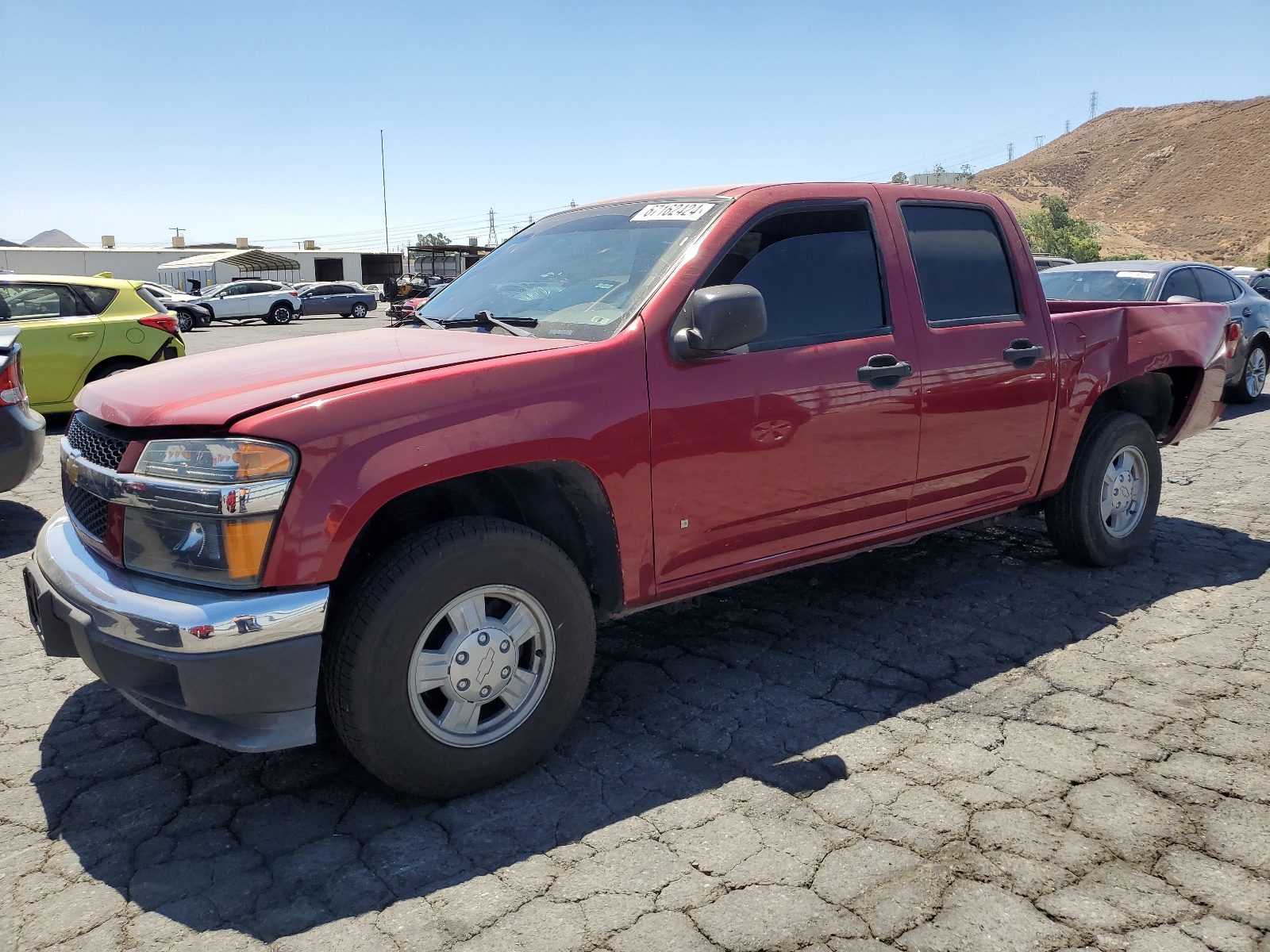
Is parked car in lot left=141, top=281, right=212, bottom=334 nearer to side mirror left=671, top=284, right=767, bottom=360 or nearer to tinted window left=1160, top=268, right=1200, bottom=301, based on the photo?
tinted window left=1160, top=268, right=1200, bottom=301

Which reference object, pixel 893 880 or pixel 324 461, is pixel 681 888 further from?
pixel 324 461

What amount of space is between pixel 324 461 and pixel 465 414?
0.42 metres

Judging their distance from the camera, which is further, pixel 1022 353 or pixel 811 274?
pixel 1022 353

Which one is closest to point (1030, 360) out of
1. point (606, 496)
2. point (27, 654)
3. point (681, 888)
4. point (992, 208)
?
point (992, 208)

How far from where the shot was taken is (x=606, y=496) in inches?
121

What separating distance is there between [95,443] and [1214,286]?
36.0 feet

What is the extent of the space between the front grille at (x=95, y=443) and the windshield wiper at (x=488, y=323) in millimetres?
1228

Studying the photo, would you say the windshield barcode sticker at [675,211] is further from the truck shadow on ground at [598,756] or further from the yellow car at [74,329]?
the yellow car at [74,329]

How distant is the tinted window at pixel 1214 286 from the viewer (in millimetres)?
10078

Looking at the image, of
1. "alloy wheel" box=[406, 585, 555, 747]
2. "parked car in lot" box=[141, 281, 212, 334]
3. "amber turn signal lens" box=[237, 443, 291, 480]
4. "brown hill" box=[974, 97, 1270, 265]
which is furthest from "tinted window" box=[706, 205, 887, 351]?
"brown hill" box=[974, 97, 1270, 265]

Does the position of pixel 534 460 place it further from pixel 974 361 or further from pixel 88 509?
pixel 974 361

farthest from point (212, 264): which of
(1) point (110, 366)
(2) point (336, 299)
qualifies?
(1) point (110, 366)

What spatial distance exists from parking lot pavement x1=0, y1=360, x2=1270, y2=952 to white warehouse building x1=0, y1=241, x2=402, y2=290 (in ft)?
184

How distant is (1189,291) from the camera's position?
32.1ft
